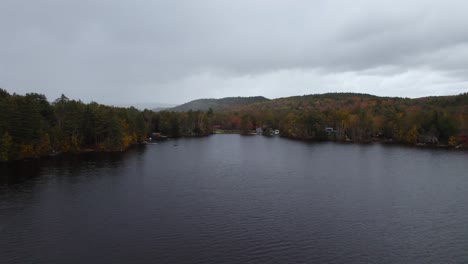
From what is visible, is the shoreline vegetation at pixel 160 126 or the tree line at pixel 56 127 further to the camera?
the shoreline vegetation at pixel 160 126

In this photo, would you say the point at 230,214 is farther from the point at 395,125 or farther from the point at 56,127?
the point at 395,125

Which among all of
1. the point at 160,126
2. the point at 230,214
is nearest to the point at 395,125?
the point at 160,126

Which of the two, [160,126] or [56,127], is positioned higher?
[160,126]

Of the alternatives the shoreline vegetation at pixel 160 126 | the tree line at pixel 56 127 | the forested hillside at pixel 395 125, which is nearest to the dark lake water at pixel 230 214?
the tree line at pixel 56 127

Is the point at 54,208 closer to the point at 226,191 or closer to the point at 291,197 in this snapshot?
the point at 226,191

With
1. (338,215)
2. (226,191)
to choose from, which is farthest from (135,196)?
(338,215)

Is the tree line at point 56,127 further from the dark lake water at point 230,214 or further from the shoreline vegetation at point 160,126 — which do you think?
the dark lake water at point 230,214
